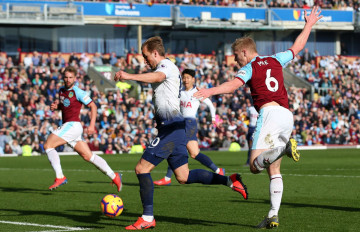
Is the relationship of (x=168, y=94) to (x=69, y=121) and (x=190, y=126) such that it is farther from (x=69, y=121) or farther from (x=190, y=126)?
(x=190, y=126)

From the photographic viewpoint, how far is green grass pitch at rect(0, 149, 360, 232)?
9484 mm

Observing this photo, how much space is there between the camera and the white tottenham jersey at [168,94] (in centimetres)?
915

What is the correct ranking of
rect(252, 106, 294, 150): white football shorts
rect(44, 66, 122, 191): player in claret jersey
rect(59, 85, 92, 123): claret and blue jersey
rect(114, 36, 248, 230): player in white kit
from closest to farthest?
rect(252, 106, 294, 150): white football shorts
rect(114, 36, 248, 230): player in white kit
rect(44, 66, 122, 191): player in claret jersey
rect(59, 85, 92, 123): claret and blue jersey

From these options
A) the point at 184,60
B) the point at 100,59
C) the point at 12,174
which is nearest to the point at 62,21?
the point at 100,59

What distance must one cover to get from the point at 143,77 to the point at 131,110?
2748 centimetres

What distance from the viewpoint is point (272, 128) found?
8.87m

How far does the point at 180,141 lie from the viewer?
9320mm

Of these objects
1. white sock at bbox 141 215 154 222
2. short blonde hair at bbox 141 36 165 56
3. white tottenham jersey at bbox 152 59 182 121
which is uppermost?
short blonde hair at bbox 141 36 165 56

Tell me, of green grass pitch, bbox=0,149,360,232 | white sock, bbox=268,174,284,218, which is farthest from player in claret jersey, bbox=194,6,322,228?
green grass pitch, bbox=0,149,360,232

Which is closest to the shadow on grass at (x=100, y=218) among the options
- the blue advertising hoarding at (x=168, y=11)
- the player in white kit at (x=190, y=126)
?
the player in white kit at (x=190, y=126)

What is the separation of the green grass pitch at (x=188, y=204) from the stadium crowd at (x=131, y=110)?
1014cm

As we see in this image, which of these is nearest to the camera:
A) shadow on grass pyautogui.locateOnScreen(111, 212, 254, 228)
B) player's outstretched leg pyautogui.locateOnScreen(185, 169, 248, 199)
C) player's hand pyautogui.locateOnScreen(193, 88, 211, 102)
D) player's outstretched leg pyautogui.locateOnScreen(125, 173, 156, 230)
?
player's hand pyautogui.locateOnScreen(193, 88, 211, 102)

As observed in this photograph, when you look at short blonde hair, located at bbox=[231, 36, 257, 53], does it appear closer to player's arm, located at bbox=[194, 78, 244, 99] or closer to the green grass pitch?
player's arm, located at bbox=[194, 78, 244, 99]

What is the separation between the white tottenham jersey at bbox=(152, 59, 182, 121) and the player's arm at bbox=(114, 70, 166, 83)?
10.3 inches
